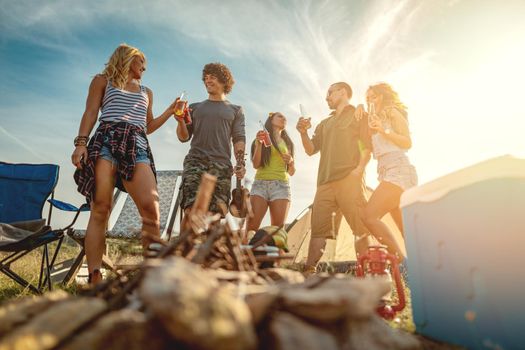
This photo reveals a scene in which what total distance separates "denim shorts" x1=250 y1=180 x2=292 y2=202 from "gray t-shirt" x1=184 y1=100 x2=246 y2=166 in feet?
2.34

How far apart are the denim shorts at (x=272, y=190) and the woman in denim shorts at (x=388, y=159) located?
1.25 m

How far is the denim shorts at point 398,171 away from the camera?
314 cm

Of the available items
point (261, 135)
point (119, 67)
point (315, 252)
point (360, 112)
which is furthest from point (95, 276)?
point (360, 112)

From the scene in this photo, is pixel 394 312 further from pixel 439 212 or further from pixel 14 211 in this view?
pixel 14 211

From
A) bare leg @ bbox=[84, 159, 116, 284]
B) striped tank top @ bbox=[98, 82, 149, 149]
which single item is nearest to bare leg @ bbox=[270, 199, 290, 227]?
striped tank top @ bbox=[98, 82, 149, 149]

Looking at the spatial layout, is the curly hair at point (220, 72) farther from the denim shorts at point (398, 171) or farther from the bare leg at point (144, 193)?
the denim shorts at point (398, 171)

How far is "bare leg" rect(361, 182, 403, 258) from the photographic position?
3.06m

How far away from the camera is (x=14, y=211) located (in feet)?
12.8

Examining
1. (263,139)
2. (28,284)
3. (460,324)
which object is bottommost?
(28,284)

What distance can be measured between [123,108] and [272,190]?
6.95 feet

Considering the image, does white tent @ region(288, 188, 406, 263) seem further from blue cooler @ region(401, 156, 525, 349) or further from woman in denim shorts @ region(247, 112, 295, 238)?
blue cooler @ region(401, 156, 525, 349)

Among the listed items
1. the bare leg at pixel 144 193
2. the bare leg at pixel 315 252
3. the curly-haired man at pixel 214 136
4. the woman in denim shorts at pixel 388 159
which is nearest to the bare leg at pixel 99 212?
the bare leg at pixel 144 193

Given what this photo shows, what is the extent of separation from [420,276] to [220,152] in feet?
8.06

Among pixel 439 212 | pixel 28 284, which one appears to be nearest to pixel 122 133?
pixel 28 284
